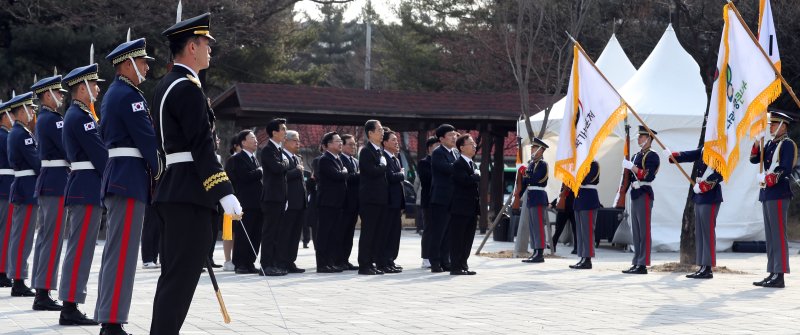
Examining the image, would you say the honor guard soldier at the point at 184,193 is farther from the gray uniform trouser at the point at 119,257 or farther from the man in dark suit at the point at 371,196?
the man in dark suit at the point at 371,196

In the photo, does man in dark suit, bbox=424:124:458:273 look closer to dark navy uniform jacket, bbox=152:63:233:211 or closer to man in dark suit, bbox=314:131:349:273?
man in dark suit, bbox=314:131:349:273

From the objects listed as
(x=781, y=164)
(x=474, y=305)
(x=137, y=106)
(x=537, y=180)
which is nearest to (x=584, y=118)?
(x=537, y=180)

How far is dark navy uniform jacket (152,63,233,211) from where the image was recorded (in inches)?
264

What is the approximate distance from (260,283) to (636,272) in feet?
16.9

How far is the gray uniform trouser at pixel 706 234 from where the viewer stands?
14594 mm

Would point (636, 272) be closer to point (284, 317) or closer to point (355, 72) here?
point (284, 317)

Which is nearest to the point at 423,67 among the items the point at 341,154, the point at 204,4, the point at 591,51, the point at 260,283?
the point at 591,51

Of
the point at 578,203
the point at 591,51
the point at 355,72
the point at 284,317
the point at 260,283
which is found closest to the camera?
the point at 284,317

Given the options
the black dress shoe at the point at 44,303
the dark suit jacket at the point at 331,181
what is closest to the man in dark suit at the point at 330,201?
the dark suit jacket at the point at 331,181

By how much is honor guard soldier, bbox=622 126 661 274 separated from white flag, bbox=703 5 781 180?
210 centimetres

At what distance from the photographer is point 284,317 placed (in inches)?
383

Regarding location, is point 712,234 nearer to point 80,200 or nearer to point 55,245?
point 55,245

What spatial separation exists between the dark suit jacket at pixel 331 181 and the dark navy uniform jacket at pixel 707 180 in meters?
4.24

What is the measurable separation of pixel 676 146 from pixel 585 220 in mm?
4838
